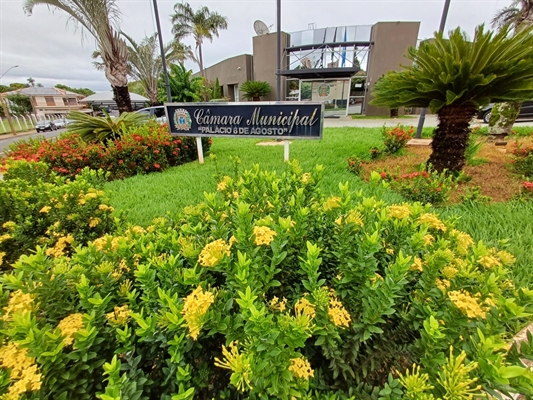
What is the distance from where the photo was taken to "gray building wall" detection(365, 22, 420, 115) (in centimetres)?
1598

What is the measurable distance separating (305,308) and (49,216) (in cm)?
257

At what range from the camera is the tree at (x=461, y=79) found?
3.44 meters

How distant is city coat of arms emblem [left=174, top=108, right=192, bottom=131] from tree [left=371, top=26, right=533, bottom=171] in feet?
14.3

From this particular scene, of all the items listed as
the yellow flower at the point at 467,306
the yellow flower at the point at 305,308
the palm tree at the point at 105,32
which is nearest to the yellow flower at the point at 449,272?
the yellow flower at the point at 467,306

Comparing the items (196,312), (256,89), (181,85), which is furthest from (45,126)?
(196,312)

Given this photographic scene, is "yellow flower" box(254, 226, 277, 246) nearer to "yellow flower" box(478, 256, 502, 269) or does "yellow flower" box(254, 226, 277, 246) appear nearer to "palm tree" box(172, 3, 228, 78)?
"yellow flower" box(478, 256, 502, 269)

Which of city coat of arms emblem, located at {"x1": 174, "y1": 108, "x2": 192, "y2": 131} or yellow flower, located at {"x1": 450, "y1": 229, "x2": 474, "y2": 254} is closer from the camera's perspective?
yellow flower, located at {"x1": 450, "y1": 229, "x2": 474, "y2": 254}

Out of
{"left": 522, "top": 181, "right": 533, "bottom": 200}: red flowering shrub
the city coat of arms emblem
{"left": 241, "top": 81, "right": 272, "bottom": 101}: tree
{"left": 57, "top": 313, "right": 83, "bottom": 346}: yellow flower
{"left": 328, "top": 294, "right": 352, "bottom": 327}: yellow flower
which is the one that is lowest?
{"left": 522, "top": 181, "right": 533, "bottom": 200}: red flowering shrub

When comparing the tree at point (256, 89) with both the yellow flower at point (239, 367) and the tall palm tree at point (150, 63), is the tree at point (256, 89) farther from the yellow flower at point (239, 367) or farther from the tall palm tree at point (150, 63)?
the yellow flower at point (239, 367)

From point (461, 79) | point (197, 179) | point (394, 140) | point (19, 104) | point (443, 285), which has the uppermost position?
point (19, 104)

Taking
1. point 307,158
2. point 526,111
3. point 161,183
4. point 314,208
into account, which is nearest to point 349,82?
point 526,111

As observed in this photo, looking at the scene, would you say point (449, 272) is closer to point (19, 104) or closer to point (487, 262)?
point (487, 262)

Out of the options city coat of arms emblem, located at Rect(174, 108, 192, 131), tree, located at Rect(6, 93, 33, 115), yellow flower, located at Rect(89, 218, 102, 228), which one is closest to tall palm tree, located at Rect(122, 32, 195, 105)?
city coat of arms emblem, located at Rect(174, 108, 192, 131)

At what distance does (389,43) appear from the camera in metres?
16.3
